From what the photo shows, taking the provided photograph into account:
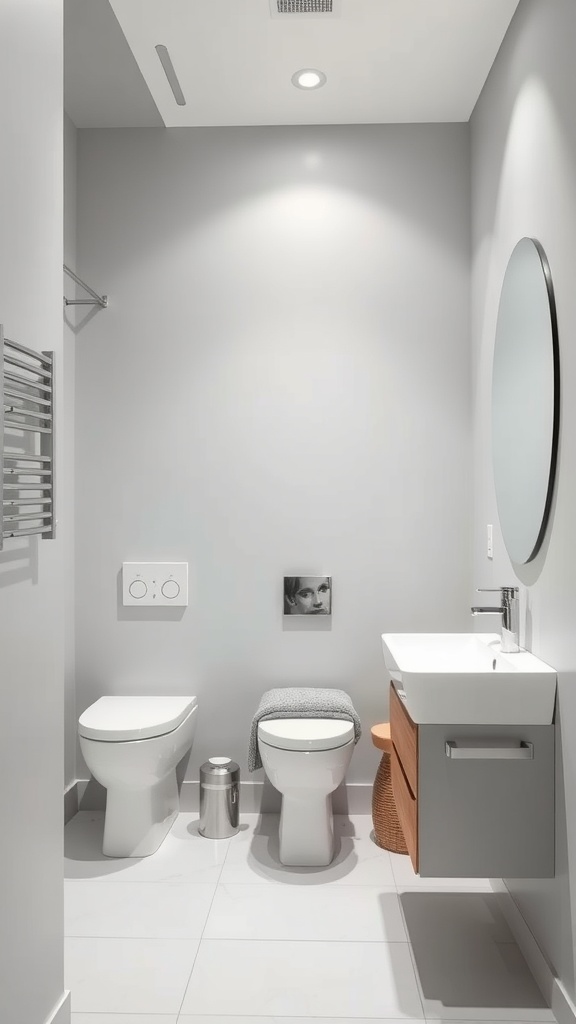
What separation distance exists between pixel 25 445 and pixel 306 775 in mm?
1540

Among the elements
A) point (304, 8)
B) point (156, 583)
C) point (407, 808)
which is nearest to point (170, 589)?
point (156, 583)

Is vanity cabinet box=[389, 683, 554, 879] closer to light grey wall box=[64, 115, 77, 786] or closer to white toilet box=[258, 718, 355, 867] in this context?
white toilet box=[258, 718, 355, 867]

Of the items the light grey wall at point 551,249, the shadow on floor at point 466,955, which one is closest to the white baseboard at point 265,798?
the shadow on floor at point 466,955

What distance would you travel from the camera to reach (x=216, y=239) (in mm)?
3135

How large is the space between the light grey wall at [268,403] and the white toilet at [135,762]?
0.30m

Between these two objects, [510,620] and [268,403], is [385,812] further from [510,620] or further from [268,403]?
[268,403]

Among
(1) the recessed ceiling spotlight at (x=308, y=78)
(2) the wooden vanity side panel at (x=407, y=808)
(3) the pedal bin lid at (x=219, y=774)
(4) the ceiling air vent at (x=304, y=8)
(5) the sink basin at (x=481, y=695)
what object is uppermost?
(1) the recessed ceiling spotlight at (x=308, y=78)

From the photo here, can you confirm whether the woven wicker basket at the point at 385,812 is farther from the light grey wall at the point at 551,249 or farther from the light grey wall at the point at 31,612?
the light grey wall at the point at 31,612

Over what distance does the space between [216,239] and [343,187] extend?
1.80 feet

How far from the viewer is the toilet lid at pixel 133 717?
264cm

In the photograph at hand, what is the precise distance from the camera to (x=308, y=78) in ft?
8.95

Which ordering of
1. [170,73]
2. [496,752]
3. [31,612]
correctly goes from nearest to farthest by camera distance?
[31,612] < [496,752] < [170,73]

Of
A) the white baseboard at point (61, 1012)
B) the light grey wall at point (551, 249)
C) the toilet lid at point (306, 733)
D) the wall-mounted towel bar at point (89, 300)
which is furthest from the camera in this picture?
the wall-mounted towel bar at point (89, 300)

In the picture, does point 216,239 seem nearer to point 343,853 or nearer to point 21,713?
point 21,713
